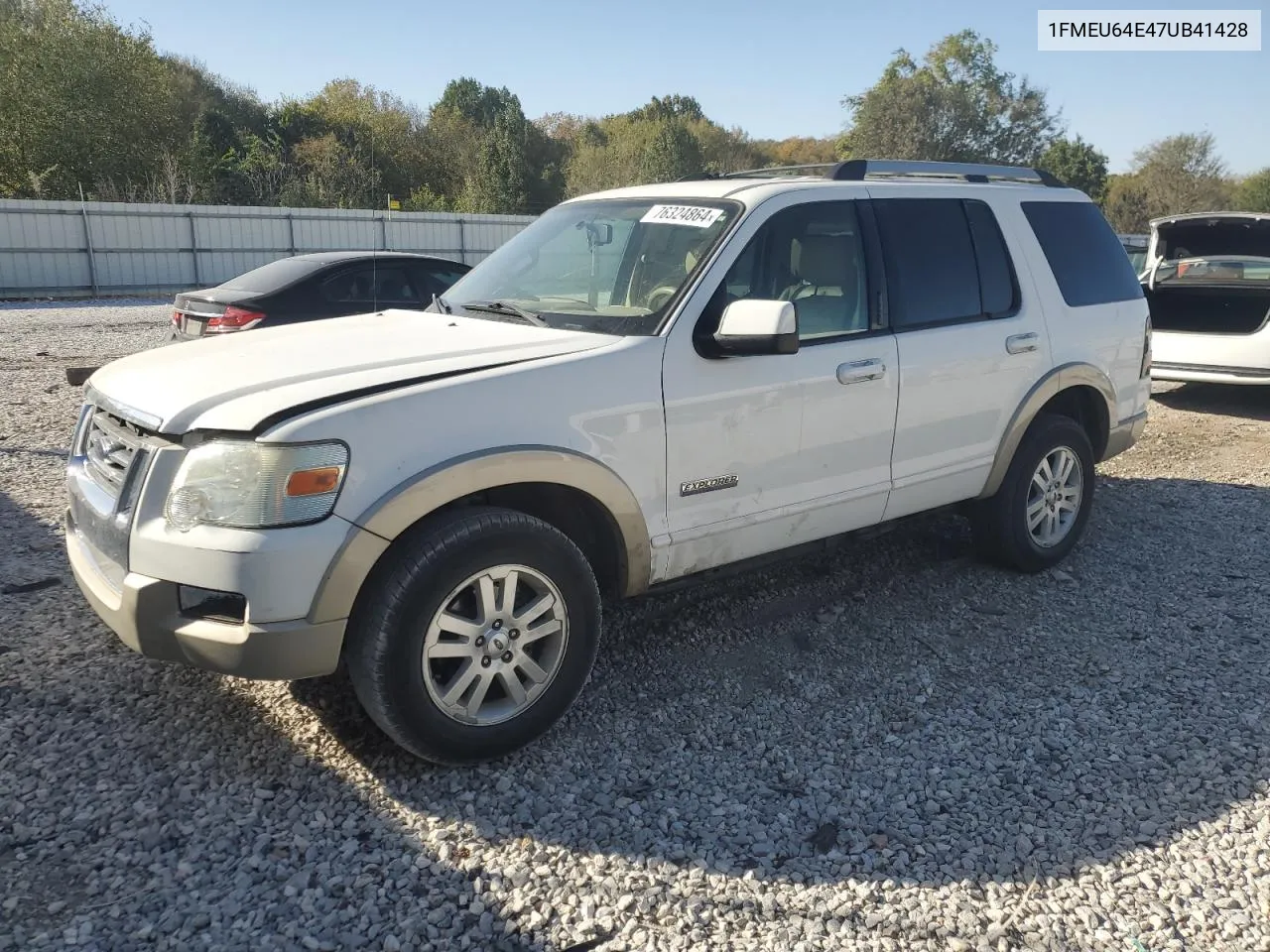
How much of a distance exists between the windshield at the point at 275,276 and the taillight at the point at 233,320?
0.41 m

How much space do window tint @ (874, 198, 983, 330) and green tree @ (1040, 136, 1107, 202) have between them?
51.3 meters

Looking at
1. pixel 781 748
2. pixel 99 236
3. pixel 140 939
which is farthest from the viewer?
pixel 99 236

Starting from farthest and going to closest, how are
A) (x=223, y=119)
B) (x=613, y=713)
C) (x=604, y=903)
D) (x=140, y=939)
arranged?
(x=223, y=119)
(x=613, y=713)
(x=604, y=903)
(x=140, y=939)

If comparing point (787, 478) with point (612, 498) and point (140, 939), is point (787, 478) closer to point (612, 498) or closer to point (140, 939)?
point (612, 498)

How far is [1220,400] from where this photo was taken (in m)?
10.5

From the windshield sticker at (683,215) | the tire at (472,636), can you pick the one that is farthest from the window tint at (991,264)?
the tire at (472,636)

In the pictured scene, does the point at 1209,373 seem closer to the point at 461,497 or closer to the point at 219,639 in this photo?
the point at 461,497

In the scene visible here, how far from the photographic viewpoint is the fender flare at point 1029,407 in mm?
4844

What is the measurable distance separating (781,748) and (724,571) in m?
0.78

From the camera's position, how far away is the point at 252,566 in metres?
2.80

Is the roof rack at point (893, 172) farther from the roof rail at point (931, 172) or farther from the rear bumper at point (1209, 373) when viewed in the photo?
the rear bumper at point (1209, 373)

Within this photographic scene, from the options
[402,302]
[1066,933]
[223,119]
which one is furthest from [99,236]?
[1066,933]

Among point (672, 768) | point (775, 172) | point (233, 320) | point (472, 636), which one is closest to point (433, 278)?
point (233, 320)

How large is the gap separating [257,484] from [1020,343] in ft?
11.9
